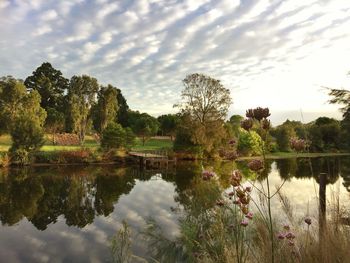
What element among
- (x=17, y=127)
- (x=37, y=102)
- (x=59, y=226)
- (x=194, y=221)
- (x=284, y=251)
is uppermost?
(x=37, y=102)

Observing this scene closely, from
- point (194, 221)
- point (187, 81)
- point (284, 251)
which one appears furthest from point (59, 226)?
point (187, 81)

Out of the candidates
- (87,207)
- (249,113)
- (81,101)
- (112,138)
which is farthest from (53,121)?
(249,113)

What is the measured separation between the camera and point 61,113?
39.8m

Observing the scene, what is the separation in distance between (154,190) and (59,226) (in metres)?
7.12

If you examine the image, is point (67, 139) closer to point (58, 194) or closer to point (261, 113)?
point (58, 194)

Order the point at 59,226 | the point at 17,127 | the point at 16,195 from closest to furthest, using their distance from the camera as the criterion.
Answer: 1. the point at 59,226
2. the point at 16,195
3. the point at 17,127

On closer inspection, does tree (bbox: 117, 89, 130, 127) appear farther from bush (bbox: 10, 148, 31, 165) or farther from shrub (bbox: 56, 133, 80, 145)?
bush (bbox: 10, 148, 31, 165)

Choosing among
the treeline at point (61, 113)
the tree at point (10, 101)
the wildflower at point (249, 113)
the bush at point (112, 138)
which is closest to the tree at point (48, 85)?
the treeline at point (61, 113)

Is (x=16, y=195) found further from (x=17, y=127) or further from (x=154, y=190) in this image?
(x=17, y=127)

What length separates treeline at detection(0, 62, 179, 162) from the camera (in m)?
27.2

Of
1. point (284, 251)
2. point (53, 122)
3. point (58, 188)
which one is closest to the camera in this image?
point (284, 251)

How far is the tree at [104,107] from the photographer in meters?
40.7

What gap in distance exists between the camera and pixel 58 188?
17.5m

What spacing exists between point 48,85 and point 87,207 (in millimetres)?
35219
